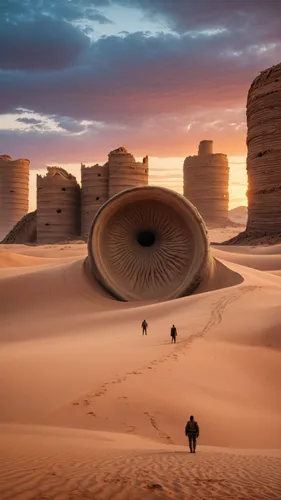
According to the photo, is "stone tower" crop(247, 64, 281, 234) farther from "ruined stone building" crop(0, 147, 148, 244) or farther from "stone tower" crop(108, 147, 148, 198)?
"ruined stone building" crop(0, 147, 148, 244)

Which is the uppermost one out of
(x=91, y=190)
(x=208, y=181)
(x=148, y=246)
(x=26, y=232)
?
(x=208, y=181)

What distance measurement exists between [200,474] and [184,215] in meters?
13.9

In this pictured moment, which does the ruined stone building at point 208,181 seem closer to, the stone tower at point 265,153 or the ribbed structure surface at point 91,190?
the ribbed structure surface at point 91,190

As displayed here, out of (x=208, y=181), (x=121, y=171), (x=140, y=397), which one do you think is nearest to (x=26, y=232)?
(x=121, y=171)

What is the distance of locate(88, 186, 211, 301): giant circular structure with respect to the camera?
18.1 meters

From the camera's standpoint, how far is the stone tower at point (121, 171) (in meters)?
38.0

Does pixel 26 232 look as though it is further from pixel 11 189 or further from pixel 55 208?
pixel 11 189

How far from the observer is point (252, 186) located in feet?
102

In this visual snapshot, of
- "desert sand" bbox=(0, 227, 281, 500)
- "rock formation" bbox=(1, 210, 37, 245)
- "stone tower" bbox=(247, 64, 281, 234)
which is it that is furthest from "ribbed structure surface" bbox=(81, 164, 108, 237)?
"desert sand" bbox=(0, 227, 281, 500)

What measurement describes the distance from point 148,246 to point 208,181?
30138 mm

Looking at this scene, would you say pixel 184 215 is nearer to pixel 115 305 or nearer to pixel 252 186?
pixel 115 305

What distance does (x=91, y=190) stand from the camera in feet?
127

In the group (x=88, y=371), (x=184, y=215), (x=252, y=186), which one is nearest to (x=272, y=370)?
(x=88, y=371)

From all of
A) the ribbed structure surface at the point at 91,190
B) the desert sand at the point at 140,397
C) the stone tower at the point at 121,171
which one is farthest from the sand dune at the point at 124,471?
the ribbed structure surface at the point at 91,190
